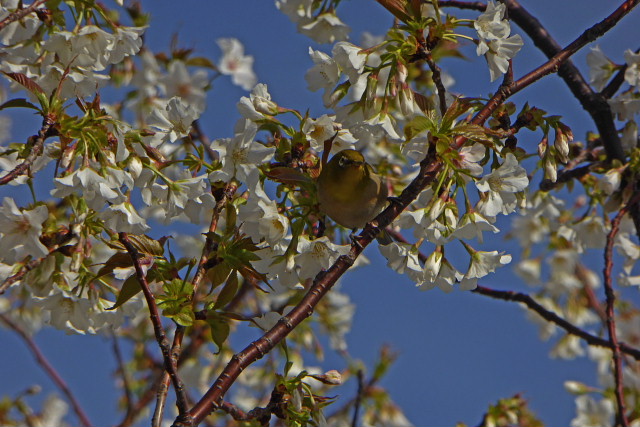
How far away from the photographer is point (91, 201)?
2.14 metres

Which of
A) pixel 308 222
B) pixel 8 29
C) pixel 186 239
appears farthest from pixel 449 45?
pixel 186 239

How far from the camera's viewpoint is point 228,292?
223cm

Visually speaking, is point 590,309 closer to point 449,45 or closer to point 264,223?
point 449,45

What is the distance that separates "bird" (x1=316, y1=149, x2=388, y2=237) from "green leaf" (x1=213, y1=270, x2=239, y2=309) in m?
0.38

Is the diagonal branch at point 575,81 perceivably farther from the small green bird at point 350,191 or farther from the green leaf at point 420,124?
the green leaf at point 420,124

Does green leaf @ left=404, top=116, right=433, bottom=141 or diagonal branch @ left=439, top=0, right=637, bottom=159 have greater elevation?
diagonal branch @ left=439, top=0, right=637, bottom=159

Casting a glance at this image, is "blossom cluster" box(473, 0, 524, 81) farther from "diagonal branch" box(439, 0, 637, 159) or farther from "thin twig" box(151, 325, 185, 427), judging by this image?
"thin twig" box(151, 325, 185, 427)

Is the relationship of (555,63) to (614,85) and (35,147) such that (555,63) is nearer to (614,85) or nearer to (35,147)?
(614,85)

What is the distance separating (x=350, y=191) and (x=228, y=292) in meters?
0.64

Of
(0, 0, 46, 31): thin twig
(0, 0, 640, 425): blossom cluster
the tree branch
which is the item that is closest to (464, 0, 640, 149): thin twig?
(0, 0, 640, 425): blossom cluster

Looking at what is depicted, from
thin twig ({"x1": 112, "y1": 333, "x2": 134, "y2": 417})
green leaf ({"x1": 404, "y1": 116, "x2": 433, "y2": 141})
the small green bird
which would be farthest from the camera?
thin twig ({"x1": 112, "y1": 333, "x2": 134, "y2": 417})

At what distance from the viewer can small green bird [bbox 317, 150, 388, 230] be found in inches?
95.9

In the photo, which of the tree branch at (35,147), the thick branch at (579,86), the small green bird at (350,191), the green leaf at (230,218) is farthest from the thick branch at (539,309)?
the tree branch at (35,147)

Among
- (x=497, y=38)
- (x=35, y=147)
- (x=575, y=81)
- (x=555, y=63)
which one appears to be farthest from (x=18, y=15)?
(x=575, y=81)
